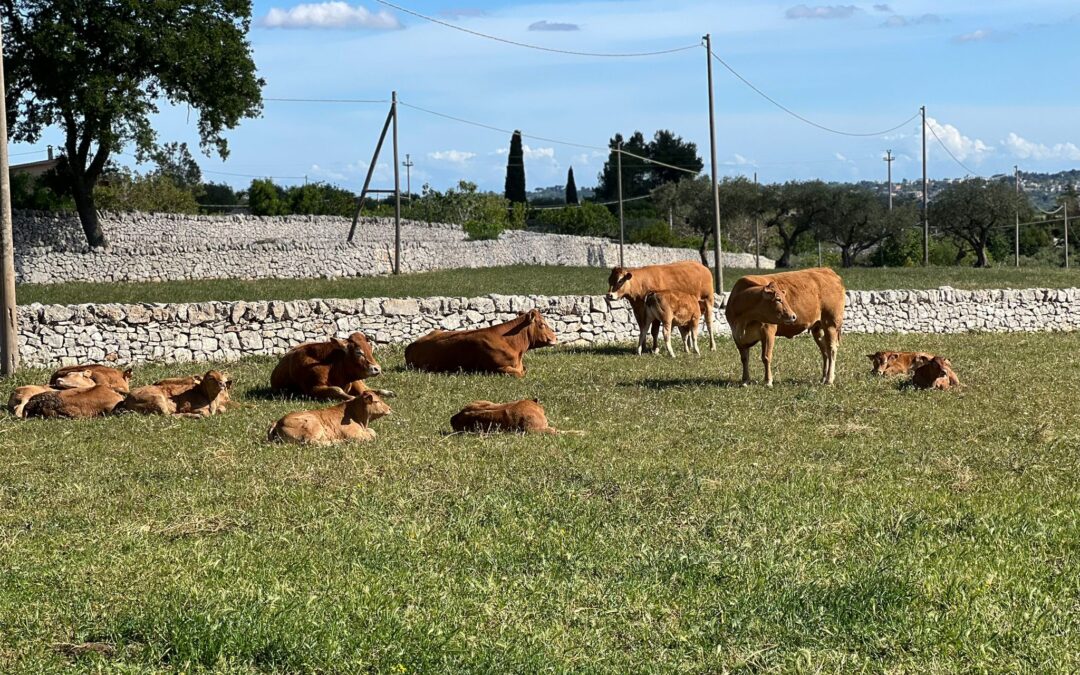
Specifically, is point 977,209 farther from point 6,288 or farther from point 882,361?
point 6,288

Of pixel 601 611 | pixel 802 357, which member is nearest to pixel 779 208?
pixel 802 357

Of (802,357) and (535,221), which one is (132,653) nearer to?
(802,357)

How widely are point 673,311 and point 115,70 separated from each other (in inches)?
1141

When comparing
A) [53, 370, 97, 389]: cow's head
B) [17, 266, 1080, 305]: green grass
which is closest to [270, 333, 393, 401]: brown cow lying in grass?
[53, 370, 97, 389]: cow's head

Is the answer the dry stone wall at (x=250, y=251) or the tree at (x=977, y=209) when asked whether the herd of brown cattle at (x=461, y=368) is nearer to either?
the dry stone wall at (x=250, y=251)

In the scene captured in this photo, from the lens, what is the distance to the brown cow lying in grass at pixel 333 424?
1140 cm

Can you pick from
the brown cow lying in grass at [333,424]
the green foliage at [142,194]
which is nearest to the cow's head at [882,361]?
the brown cow lying in grass at [333,424]

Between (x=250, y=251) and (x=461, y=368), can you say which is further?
(x=250, y=251)

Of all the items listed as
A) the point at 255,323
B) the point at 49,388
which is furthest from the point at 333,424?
→ the point at 255,323

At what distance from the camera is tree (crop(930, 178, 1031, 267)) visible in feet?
244

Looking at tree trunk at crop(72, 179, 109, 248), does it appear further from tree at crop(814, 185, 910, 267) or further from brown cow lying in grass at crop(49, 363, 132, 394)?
tree at crop(814, 185, 910, 267)

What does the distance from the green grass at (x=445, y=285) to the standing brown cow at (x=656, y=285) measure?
8314mm

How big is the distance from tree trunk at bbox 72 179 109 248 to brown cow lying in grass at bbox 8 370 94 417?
3106 cm

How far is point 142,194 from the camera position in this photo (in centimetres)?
7050
